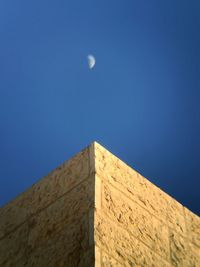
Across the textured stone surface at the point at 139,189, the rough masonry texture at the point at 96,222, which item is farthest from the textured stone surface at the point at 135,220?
the textured stone surface at the point at 139,189

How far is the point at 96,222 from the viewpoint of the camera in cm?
327

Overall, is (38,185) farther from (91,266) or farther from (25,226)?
(91,266)

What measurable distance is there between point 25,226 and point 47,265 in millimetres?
632

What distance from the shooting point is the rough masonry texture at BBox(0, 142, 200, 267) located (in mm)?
3270

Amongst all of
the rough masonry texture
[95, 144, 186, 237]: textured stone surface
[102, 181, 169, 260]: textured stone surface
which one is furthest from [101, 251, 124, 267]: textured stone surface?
[95, 144, 186, 237]: textured stone surface

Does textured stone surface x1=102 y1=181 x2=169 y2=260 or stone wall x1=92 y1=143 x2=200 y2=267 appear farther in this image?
textured stone surface x1=102 y1=181 x2=169 y2=260

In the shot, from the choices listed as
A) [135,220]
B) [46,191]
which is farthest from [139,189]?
[46,191]

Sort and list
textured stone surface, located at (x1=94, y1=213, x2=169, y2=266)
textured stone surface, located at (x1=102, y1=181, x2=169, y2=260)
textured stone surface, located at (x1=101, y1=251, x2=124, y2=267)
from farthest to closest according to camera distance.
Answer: textured stone surface, located at (x1=102, y1=181, x2=169, y2=260) < textured stone surface, located at (x1=94, y1=213, x2=169, y2=266) < textured stone surface, located at (x1=101, y1=251, x2=124, y2=267)

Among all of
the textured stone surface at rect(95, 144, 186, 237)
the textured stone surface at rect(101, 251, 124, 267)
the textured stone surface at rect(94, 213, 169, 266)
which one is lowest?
the textured stone surface at rect(101, 251, 124, 267)

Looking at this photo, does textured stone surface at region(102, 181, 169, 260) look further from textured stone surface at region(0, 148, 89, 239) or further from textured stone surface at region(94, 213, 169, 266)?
textured stone surface at region(0, 148, 89, 239)

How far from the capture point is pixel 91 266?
2994 mm

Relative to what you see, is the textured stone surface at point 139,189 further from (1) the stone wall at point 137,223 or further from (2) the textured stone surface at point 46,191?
(2) the textured stone surface at point 46,191

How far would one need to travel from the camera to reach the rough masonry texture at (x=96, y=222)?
3.27m

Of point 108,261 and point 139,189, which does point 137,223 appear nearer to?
point 139,189
